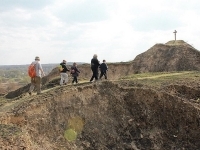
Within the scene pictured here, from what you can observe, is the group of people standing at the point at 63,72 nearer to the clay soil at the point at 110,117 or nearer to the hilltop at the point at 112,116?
the hilltop at the point at 112,116

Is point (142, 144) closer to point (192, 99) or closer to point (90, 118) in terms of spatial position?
point (90, 118)

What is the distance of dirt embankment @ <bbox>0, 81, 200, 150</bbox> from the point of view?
1441cm

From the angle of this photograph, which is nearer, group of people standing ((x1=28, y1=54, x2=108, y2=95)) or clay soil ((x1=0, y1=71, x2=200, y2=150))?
clay soil ((x1=0, y1=71, x2=200, y2=150))

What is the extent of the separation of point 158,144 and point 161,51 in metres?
24.1

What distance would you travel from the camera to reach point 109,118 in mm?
16484

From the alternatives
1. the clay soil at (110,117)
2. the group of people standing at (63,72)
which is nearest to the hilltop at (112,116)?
the clay soil at (110,117)

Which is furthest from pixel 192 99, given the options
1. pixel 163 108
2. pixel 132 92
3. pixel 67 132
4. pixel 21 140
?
pixel 21 140

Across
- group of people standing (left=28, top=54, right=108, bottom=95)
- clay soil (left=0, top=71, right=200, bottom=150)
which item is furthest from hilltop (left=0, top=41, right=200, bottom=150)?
group of people standing (left=28, top=54, right=108, bottom=95)

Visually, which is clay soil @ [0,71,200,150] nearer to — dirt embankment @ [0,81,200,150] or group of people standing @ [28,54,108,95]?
dirt embankment @ [0,81,200,150]

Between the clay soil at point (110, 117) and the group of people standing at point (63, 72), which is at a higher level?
the group of people standing at point (63, 72)

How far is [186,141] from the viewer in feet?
51.9

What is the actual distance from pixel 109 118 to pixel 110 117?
0.09 meters

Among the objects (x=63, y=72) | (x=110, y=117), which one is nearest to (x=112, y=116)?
(x=110, y=117)

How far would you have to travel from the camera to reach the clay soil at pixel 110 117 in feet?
47.2
